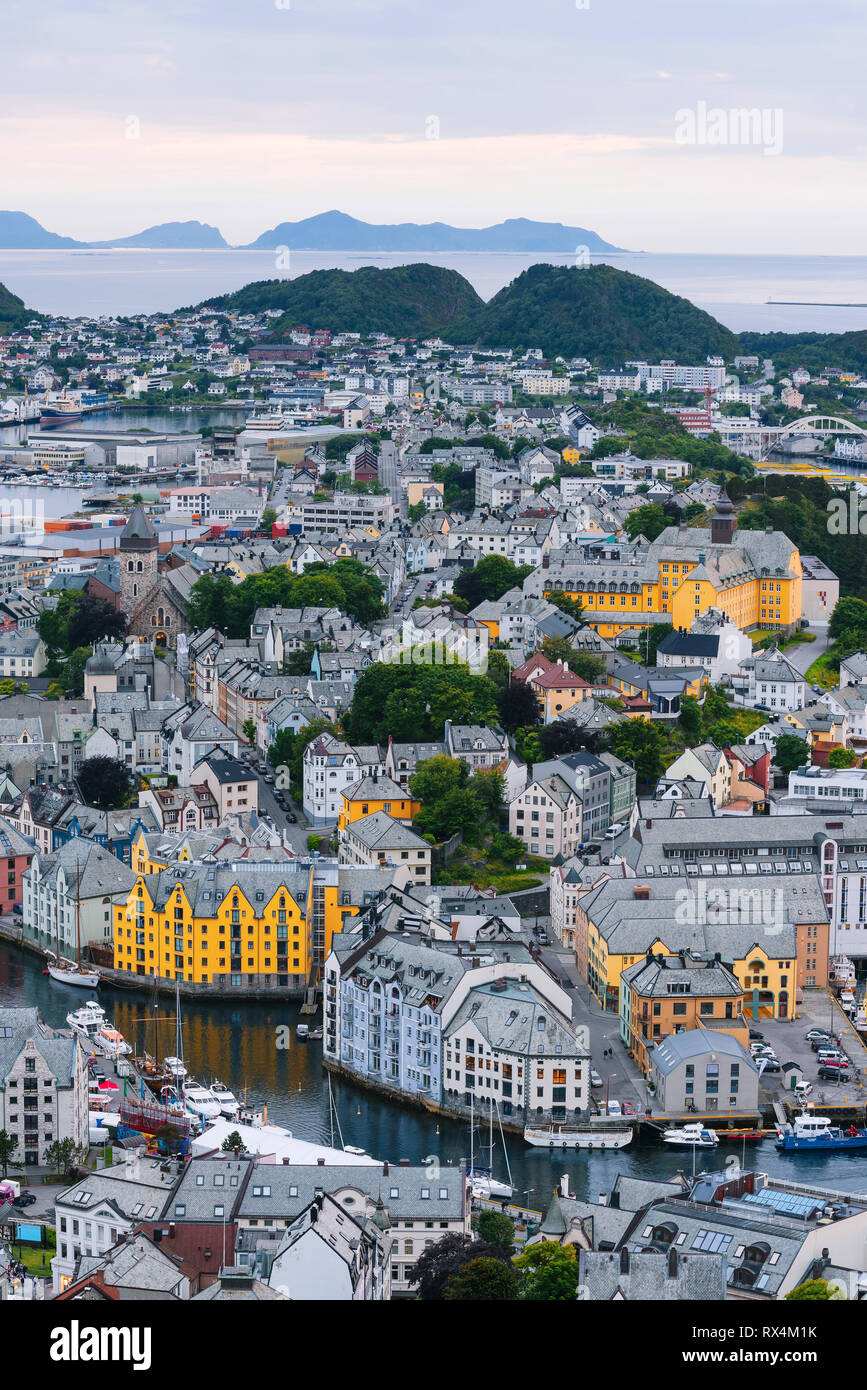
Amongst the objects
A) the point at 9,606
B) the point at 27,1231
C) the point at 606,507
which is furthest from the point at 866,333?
the point at 27,1231

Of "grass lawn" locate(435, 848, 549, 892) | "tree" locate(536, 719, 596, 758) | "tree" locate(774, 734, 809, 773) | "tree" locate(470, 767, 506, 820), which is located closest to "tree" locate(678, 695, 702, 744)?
"tree" locate(774, 734, 809, 773)

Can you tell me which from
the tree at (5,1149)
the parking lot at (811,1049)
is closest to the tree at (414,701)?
the parking lot at (811,1049)

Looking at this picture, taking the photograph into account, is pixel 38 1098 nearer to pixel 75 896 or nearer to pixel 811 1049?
pixel 75 896

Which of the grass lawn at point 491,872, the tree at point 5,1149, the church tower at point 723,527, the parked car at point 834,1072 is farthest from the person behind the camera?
the church tower at point 723,527

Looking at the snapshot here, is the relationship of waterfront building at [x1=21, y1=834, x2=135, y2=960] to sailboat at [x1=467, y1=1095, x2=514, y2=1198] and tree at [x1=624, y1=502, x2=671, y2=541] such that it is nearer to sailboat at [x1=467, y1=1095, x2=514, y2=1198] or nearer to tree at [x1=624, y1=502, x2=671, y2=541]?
sailboat at [x1=467, y1=1095, x2=514, y2=1198]

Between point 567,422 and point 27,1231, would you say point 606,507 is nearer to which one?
point 567,422

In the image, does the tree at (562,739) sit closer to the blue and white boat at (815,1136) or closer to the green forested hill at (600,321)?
the blue and white boat at (815,1136)
